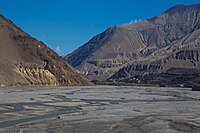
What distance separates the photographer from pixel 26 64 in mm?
101625

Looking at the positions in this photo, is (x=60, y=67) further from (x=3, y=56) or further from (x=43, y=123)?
(x=43, y=123)

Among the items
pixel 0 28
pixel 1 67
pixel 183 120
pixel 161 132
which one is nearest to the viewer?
pixel 161 132

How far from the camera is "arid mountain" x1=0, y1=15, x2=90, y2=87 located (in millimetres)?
93306

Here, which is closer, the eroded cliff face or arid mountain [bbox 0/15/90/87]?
arid mountain [bbox 0/15/90/87]

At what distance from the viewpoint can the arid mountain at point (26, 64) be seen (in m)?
93.3

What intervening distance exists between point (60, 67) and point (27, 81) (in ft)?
77.2

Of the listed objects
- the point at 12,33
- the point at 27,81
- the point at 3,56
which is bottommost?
the point at 27,81

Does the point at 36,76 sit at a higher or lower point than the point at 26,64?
lower

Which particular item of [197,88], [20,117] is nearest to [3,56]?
[197,88]

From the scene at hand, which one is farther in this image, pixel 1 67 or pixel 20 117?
pixel 1 67

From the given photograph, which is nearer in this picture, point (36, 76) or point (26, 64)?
point (26, 64)

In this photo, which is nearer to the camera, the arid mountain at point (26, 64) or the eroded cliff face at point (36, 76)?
the arid mountain at point (26, 64)

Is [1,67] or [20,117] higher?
[1,67]

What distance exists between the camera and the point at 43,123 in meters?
25.1
